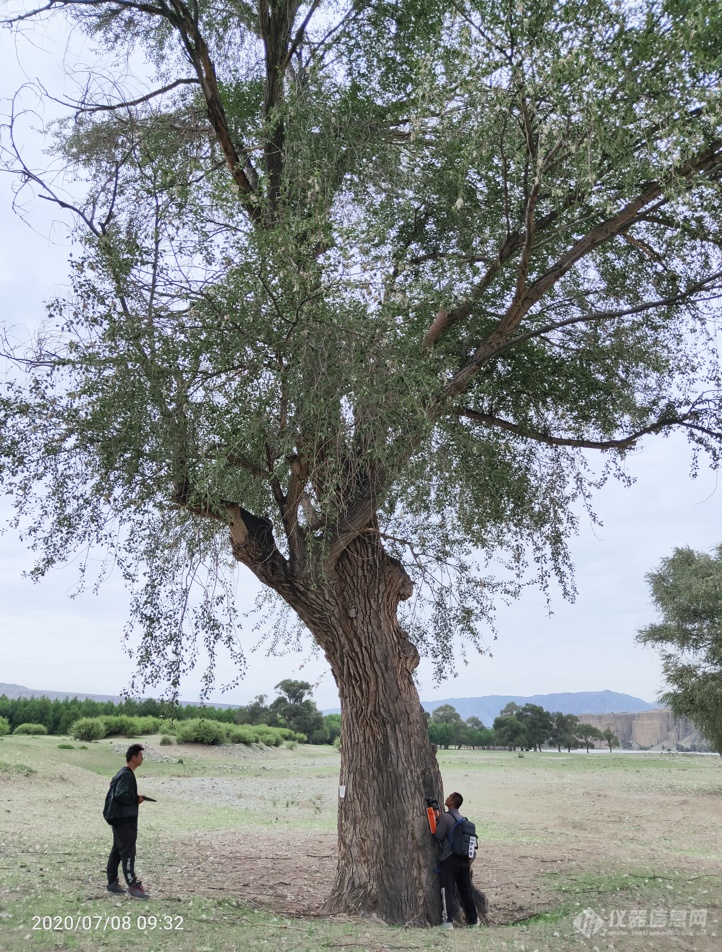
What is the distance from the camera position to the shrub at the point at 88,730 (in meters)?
32.6

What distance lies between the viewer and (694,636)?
29000 mm

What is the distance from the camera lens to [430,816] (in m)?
8.84

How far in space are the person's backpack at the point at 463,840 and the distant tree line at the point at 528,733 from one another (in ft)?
186

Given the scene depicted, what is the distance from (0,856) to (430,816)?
19.4 feet

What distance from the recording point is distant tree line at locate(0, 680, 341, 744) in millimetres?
39844

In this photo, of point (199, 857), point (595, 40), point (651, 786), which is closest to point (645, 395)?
point (595, 40)

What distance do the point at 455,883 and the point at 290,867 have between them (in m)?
4.07

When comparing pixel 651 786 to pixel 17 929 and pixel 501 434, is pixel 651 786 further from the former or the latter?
pixel 17 929

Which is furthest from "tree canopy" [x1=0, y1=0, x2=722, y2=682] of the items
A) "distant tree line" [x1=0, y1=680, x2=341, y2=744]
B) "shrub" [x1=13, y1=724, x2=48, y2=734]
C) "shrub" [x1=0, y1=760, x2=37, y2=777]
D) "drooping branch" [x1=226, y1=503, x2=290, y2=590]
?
"shrub" [x1=13, y1=724, x2=48, y2=734]

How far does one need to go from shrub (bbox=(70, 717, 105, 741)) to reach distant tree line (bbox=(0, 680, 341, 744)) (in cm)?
138

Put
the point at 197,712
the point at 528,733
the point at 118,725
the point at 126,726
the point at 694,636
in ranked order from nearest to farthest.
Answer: the point at 694,636 → the point at 118,725 → the point at 126,726 → the point at 197,712 → the point at 528,733

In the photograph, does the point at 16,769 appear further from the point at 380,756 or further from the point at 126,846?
the point at 380,756

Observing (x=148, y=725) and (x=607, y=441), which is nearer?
(x=607, y=441)

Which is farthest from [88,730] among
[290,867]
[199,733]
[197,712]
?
[290,867]
